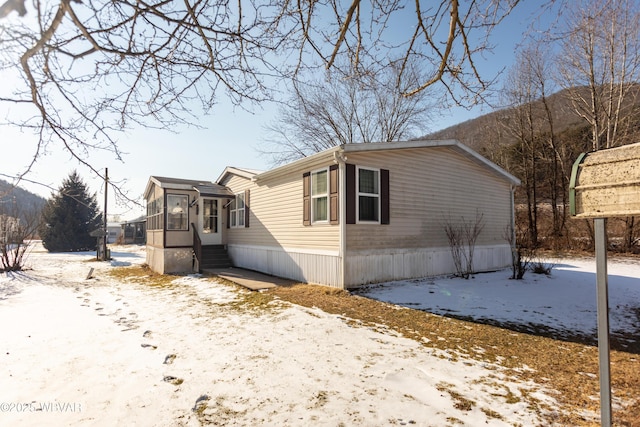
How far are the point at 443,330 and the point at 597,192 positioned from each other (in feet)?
12.0

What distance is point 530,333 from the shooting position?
5051 millimetres

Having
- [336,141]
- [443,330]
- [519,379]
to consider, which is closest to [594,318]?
[443,330]

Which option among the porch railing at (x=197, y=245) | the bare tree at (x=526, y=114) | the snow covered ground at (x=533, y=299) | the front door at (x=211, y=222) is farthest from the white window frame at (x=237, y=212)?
the bare tree at (x=526, y=114)

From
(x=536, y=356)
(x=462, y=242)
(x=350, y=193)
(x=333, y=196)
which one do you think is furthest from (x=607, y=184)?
(x=462, y=242)

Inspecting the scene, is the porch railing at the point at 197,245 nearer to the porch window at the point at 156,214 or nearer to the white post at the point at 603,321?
the porch window at the point at 156,214

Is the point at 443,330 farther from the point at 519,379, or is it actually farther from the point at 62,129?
the point at 62,129

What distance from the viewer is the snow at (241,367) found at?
2.78m

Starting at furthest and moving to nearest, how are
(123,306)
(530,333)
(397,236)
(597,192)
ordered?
(397,236), (123,306), (530,333), (597,192)

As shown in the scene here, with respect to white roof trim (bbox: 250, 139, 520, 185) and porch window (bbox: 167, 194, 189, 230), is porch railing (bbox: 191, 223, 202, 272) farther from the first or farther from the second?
white roof trim (bbox: 250, 139, 520, 185)

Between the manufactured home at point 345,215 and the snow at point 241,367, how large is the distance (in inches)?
81.1

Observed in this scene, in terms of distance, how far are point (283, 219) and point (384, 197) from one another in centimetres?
344

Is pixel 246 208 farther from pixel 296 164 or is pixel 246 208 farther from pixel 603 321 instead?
pixel 603 321

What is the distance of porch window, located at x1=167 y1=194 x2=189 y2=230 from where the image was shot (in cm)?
1255

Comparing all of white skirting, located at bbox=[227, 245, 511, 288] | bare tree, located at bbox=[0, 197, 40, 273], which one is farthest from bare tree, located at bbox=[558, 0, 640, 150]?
bare tree, located at bbox=[0, 197, 40, 273]
